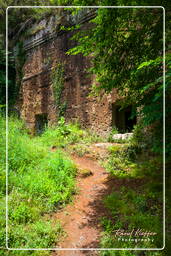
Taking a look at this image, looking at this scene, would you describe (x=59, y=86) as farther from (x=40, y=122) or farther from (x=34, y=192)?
(x=34, y=192)

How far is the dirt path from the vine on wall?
4974 millimetres

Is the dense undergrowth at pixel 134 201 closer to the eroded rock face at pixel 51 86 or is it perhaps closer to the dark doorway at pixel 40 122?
the eroded rock face at pixel 51 86

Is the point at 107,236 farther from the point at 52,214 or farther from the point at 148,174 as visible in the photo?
the point at 148,174

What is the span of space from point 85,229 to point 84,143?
418cm

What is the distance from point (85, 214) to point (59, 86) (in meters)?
7.15

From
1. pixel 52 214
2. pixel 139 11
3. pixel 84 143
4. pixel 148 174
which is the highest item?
pixel 139 11

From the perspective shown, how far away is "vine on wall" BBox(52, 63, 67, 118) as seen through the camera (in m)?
9.36

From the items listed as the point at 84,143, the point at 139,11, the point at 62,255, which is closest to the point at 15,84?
the point at 84,143

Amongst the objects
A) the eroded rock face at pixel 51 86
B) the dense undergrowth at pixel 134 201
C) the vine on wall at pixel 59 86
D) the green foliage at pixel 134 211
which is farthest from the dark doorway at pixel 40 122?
the green foliage at pixel 134 211

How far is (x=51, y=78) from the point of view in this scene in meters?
9.91

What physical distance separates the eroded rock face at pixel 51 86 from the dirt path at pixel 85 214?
11.4 ft

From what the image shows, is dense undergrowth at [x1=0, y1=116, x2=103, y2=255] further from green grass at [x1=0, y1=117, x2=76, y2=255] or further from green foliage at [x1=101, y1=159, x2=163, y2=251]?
green foliage at [x1=101, y1=159, x2=163, y2=251]

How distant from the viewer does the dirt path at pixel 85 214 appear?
287cm

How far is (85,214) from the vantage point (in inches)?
139
